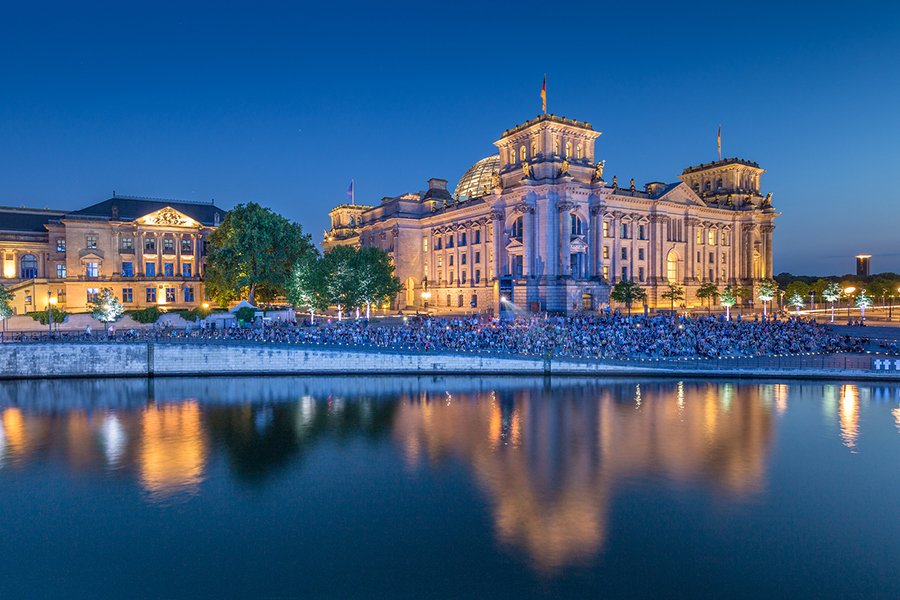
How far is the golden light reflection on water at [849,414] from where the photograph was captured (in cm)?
2452

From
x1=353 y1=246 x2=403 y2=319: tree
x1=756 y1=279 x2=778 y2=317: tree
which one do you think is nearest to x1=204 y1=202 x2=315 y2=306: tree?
x1=353 y1=246 x2=403 y2=319: tree

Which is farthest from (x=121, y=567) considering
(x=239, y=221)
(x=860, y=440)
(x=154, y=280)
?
(x=154, y=280)

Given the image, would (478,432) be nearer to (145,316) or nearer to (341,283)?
(341,283)

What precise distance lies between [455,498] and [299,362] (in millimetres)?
25828

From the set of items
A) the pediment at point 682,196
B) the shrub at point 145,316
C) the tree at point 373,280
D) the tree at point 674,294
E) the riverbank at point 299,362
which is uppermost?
the pediment at point 682,196

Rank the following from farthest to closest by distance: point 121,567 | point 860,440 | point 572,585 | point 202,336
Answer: point 202,336 → point 860,440 → point 121,567 → point 572,585

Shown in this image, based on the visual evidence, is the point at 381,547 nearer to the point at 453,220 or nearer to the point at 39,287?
the point at 453,220

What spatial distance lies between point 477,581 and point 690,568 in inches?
225

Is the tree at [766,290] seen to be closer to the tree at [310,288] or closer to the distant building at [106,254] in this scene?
the tree at [310,288]

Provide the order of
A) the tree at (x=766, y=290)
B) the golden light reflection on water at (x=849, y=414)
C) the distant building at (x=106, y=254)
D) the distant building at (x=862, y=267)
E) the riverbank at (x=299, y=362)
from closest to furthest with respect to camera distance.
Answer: the golden light reflection on water at (x=849, y=414) → the riverbank at (x=299, y=362) → the distant building at (x=106, y=254) → the tree at (x=766, y=290) → the distant building at (x=862, y=267)

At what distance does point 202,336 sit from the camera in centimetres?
4225

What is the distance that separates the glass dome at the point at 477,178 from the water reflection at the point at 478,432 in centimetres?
5980

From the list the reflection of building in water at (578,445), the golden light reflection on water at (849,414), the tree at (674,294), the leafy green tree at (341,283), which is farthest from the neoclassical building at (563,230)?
the reflection of building in water at (578,445)

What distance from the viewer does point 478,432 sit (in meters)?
25.9
